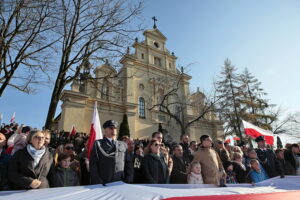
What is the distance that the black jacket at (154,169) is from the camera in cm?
356

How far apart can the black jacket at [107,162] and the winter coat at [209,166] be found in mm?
1643

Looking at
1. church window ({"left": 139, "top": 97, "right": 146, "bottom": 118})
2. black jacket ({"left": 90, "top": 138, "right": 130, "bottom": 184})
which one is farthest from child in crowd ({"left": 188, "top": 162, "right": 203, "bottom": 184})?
church window ({"left": 139, "top": 97, "right": 146, "bottom": 118})

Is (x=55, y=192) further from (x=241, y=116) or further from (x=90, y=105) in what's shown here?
(x=241, y=116)

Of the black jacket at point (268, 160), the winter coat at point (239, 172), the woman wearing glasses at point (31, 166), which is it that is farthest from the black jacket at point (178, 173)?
the woman wearing glasses at point (31, 166)

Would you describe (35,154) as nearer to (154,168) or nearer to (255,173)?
(154,168)

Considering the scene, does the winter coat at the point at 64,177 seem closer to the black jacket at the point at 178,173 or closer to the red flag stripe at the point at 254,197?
the black jacket at the point at 178,173

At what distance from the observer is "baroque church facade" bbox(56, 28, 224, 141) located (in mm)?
17453

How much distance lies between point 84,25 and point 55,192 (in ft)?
30.2

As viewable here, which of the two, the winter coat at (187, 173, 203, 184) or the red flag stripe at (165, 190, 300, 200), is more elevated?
the red flag stripe at (165, 190, 300, 200)

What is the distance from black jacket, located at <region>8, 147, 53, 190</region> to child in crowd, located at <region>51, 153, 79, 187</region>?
0.34 metres

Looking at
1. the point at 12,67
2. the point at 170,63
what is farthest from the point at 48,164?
the point at 170,63

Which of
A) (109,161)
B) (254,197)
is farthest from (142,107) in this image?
(254,197)

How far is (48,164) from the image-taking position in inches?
117

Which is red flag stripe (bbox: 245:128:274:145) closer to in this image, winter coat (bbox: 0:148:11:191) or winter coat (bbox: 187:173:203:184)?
winter coat (bbox: 187:173:203:184)
